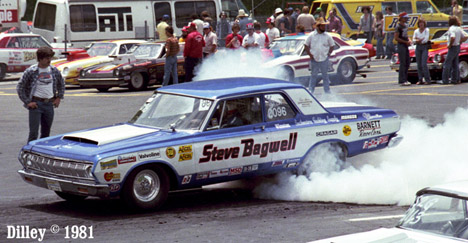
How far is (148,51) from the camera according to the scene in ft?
70.2

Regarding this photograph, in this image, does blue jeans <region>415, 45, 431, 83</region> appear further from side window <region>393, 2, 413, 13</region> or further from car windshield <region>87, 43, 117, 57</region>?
side window <region>393, 2, 413, 13</region>

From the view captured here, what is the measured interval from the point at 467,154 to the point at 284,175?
3050 millimetres

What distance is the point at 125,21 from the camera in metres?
30.2

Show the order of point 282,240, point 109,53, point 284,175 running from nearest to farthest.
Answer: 1. point 282,240
2. point 284,175
3. point 109,53

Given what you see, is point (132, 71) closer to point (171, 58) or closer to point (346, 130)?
point (171, 58)

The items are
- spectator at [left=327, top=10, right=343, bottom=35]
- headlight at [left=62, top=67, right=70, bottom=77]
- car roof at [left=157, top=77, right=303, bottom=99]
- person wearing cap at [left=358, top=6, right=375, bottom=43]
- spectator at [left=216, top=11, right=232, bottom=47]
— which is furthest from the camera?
person wearing cap at [left=358, top=6, right=375, bottom=43]

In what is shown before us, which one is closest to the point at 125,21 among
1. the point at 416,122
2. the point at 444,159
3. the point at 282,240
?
the point at 416,122

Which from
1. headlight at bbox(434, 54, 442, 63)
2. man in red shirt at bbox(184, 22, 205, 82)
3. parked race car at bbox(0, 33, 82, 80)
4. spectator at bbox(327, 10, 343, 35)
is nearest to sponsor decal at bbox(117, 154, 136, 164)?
man in red shirt at bbox(184, 22, 205, 82)

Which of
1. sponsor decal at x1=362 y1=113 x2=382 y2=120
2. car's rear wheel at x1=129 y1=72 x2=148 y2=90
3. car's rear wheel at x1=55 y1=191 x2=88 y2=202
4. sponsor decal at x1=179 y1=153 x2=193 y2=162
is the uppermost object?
sponsor decal at x1=362 y1=113 x2=382 y2=120

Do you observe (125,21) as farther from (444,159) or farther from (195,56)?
(444,159)

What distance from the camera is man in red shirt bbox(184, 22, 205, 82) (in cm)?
1878

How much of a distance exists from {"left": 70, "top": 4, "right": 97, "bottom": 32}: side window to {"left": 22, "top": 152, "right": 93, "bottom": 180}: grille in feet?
68.9

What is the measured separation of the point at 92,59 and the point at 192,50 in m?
4.86

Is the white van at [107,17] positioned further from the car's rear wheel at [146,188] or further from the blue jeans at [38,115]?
the car's rear wheel at [146,188]
